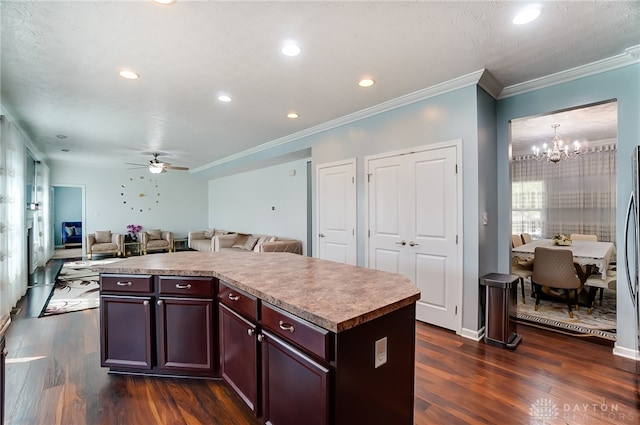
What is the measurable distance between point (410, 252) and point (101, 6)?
3.50 m

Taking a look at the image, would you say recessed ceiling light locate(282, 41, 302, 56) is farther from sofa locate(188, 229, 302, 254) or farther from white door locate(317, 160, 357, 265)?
sofa locate(188, 229, 302, 254)

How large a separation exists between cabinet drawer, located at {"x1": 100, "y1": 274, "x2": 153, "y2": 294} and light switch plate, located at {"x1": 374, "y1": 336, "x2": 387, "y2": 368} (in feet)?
5.77

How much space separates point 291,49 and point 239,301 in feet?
6.70

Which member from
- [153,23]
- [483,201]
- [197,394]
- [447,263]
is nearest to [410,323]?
[197,394]

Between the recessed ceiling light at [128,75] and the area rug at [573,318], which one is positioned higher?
the recessed ceiling light at [128,75]

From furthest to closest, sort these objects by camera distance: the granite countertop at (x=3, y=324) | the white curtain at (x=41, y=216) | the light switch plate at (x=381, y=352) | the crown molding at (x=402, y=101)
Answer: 1. the white curtain at (x=41, y=216)
2. the crown molding at (x=402, y=101)
3. the light switch plate at (x=381, y=352)
4. the granite countertop at (x=3, y=324)

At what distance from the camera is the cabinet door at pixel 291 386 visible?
128 centimetres

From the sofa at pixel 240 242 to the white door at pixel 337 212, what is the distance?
157 centimetres

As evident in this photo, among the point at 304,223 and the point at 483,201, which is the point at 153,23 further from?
the point at 304,223

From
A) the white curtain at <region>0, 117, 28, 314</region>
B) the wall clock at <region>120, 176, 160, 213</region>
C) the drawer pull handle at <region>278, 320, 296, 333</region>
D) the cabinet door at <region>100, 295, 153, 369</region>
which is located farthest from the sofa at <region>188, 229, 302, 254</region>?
the drawer pull handle at <region>278, 320, 296, 333</region>

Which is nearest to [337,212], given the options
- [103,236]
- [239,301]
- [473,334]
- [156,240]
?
[473,334]

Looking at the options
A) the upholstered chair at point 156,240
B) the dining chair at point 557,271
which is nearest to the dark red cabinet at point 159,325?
the dining chair at point 557,271

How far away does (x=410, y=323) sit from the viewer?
1.59 metres

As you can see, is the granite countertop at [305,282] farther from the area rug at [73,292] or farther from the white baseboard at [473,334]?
the area rug at [73,292]
